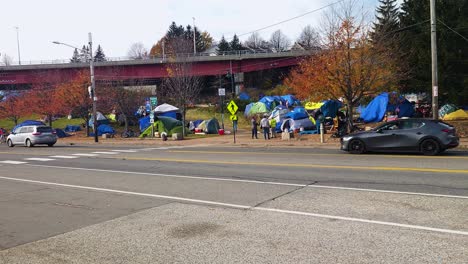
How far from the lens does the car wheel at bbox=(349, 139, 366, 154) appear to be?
1748 cm

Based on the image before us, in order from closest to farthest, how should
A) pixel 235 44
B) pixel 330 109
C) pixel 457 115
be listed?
pixel 457 115
pixel 330 109
pixel 235 44

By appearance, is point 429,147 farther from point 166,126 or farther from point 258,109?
point 258,109

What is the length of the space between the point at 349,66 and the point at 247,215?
1873 cm

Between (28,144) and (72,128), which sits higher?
(72,128)

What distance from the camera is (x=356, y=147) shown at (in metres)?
17.7

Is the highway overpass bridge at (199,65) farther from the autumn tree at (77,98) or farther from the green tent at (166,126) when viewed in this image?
the green tent at (166,126)

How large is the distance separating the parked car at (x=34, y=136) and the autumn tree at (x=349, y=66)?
1895 centimetres

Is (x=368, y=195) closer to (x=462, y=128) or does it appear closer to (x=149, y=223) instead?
(x=149, y=223)

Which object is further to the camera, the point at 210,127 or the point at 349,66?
the point at 210,127

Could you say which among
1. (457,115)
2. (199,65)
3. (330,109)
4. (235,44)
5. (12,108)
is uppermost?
(235,44)

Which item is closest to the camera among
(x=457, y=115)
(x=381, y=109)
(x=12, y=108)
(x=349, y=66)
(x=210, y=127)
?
(x=349, y=66)

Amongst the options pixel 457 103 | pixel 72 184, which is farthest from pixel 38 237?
pixel 457 103

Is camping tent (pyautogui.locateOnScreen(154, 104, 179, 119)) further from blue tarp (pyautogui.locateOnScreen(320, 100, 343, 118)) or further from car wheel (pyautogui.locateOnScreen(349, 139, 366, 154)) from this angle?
car wheel (pyautogui.locateOnScreen(349, 139, 366, 154))

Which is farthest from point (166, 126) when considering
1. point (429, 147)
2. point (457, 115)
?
point (429, 147)
